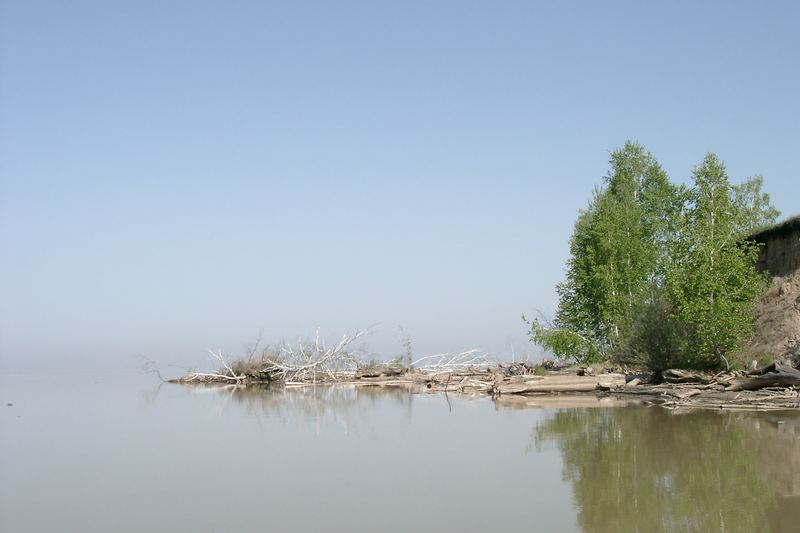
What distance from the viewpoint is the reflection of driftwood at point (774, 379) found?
2031 centimetres

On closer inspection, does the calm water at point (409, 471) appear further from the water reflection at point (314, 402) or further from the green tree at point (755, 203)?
the green tree at point (755, 203)

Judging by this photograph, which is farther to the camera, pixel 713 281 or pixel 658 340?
pixel 658 340

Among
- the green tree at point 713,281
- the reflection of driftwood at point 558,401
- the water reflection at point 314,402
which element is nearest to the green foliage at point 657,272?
the green tree at point 713,281

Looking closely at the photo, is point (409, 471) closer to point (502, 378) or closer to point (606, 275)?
point (502, 378)

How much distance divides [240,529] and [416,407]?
15.3m

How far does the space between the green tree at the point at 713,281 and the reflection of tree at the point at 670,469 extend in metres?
5.54

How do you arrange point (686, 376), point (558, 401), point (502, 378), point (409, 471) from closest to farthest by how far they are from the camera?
point (409, 471), point (686, 376), point (558, 401), point (502, 378)

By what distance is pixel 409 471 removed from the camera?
1338 centimetres

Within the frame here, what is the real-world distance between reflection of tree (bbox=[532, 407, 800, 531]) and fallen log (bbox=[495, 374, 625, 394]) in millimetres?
7394

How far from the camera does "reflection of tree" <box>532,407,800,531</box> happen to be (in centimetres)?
954

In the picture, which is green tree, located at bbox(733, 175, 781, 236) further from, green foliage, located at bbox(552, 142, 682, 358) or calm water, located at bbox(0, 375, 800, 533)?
calm water, located at bbox(0, 375, 800, 533)

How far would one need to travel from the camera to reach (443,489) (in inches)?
466

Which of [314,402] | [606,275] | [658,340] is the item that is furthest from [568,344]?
[314,402]

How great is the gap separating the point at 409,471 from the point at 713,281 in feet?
51.8
